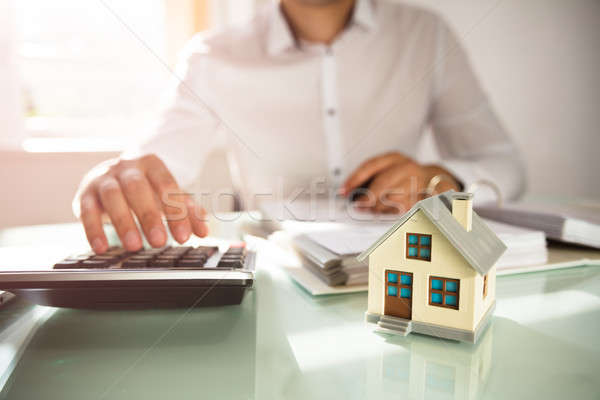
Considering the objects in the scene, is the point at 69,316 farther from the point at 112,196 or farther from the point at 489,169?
the point at 489,169

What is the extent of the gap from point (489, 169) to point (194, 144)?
0.73 m

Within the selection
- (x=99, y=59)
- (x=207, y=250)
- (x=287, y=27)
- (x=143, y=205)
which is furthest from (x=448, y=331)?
(x=99, y=59)

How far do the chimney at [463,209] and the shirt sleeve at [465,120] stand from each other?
2.45 ft

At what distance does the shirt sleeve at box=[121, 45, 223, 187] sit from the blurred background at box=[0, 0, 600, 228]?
297mm

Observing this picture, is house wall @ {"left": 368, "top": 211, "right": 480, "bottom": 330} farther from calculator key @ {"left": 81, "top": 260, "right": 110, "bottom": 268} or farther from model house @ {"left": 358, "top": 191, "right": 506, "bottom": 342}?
calculator key @ {"left": 81, "top": 260, "right": 110, "bottom": 268}

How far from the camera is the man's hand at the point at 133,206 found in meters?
0.46

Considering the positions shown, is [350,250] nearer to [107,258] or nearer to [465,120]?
[107,258]

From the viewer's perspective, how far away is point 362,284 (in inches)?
15.6

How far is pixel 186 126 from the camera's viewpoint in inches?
43.1

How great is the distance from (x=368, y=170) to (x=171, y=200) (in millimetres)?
371

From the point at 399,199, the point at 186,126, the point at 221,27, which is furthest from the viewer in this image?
the point at 221,27

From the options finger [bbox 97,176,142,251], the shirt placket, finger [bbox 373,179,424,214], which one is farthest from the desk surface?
the shirt placket

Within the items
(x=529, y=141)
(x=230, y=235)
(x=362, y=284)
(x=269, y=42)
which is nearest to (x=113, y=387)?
(x=362, y=284)

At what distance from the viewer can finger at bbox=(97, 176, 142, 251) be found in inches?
17.8
